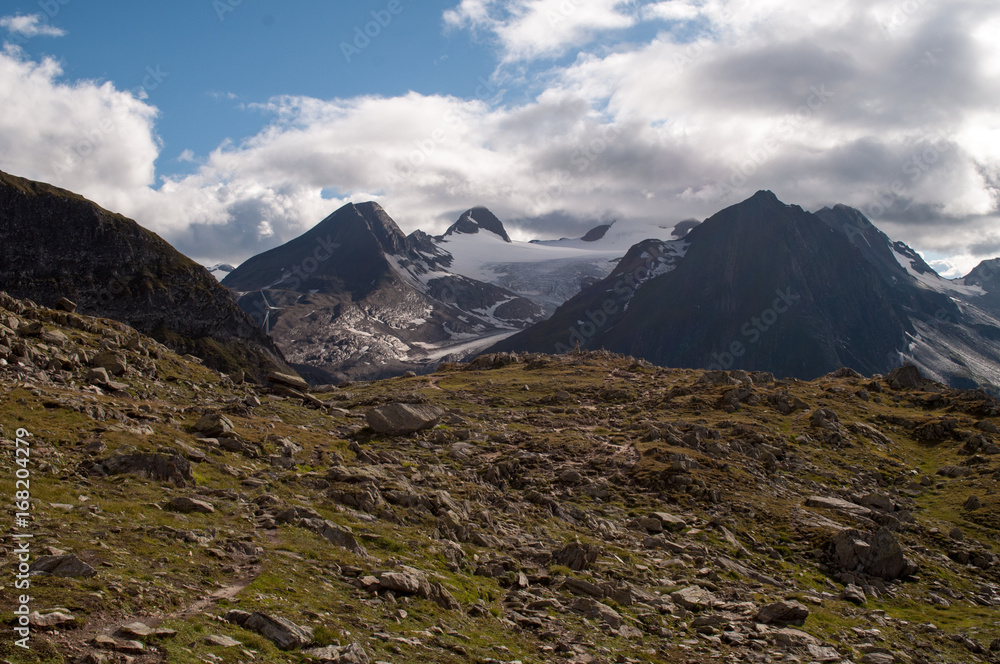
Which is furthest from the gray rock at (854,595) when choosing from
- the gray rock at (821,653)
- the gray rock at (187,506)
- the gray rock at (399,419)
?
the gray rock at (399,419)

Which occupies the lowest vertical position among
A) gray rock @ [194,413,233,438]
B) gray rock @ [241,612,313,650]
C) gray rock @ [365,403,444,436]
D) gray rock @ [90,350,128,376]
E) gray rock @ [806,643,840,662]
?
gray rock @ [806,643,840,662]

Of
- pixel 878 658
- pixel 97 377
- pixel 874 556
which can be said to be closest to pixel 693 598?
pixel 878 658

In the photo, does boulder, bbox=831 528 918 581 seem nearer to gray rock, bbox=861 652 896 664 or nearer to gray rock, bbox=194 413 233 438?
gray rock, bbox=861 652 896 664

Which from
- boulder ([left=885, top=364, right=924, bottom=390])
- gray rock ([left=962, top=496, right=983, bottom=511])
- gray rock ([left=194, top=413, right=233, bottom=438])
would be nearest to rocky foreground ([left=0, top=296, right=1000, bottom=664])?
gray rock ([left=194, top=413, right=233, bottom=438])

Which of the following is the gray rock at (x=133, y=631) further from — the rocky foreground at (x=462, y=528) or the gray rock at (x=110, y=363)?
the gray rock at (x=110, y=363)

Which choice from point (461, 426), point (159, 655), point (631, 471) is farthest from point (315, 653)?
point (461, 426)

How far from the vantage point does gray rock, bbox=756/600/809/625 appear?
22750mm

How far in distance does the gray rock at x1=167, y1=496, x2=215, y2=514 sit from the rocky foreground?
7 centimetres

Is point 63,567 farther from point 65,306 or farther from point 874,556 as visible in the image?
point 65,306

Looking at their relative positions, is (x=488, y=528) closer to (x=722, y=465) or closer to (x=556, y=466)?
(x=556, y=466)

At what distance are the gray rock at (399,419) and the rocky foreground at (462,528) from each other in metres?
0.22

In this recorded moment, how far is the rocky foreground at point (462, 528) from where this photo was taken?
15.8 meters

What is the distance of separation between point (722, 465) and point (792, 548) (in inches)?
373

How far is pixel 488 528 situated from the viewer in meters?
28.1
